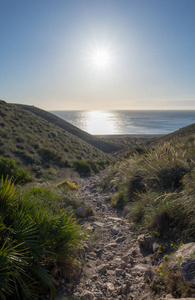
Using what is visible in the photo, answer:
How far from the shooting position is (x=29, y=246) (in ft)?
8.03

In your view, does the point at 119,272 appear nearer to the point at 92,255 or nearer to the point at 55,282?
the point at 92,255

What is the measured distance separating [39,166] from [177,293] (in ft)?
41.1

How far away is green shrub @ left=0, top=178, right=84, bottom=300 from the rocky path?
17.2 inches

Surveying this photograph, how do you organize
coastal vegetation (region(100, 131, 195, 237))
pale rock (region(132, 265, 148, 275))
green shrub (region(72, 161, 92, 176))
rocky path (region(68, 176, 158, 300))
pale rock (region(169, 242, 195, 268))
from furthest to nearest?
green shrub (region(72, 161, 92, 176)), coastal vegetation (region(100, 131, 195, 237)), pale rock (region(132, 265, 148, 275)), rocky path (region(68, 176, 158, 300)), pale rock (region(169, 242, 195, 268))

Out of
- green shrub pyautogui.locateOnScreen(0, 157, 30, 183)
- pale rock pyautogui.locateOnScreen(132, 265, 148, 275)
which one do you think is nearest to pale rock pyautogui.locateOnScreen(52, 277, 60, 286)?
pale rock pyautogui.locateOnScreen(132, 265, 148, 275)

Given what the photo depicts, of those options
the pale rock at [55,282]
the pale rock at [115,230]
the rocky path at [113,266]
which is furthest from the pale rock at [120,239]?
the pale rock at [55,282]

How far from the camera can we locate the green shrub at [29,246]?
7.11 ft

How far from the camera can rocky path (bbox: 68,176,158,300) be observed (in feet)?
8.84

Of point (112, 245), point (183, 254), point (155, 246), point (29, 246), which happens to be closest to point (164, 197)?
point (155, 246)

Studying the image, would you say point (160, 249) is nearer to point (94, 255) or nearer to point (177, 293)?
point (177, 293)

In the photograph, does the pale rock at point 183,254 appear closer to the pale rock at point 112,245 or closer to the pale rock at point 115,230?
the pale rock at point 112,245

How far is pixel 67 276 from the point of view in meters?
2.84

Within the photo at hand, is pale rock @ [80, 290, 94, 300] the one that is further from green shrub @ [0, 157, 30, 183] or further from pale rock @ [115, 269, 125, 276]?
green shrub @ [0, 157, 30, 183]

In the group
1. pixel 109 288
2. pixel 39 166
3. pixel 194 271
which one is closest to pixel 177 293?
pixel 194 271
